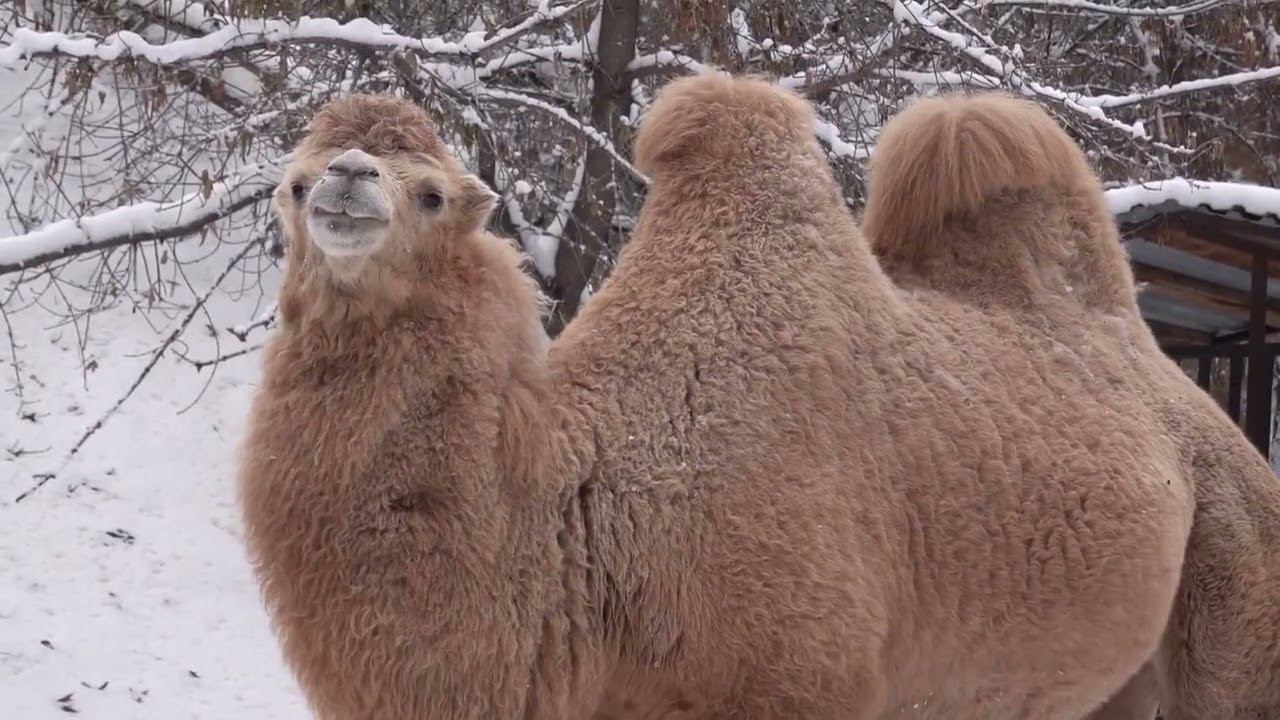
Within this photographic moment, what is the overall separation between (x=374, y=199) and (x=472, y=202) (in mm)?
401

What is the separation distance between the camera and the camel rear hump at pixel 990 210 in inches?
Result: 198

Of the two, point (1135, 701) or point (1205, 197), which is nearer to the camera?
point (1135, 701)

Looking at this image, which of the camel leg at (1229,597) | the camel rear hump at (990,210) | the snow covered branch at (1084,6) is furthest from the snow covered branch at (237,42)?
the camel leg at (1229,597)

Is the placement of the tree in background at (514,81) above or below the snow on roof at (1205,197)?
above

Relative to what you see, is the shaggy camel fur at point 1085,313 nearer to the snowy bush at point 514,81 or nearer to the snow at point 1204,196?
the snowy bush at point 514,81

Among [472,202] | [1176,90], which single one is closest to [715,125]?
[472,202]

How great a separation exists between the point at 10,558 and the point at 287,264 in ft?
26.4

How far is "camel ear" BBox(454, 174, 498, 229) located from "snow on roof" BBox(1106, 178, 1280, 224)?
13.6ft

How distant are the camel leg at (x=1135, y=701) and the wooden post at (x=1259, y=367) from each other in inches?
130

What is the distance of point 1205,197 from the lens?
7309 mm

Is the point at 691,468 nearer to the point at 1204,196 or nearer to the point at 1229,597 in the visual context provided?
the point at 1229,597

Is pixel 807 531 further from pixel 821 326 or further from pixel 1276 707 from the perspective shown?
pixel 1276 707

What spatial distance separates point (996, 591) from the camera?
13.9 ft

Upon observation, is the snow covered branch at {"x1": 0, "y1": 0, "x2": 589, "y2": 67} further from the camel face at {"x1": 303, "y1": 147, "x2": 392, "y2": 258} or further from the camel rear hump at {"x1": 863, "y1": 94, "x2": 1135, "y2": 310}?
the camel face at {"x1": 303, "y1": 147, "x2": 392, "y2": 258}
